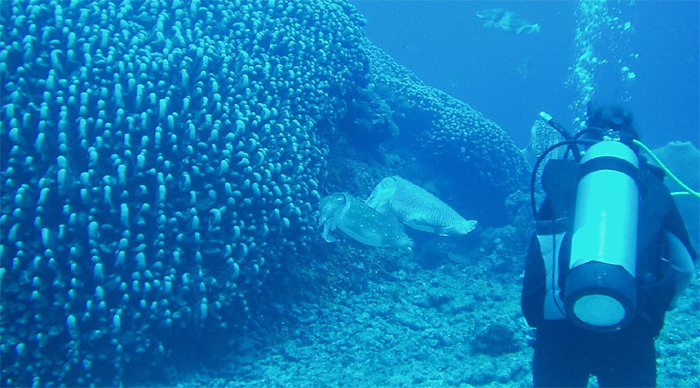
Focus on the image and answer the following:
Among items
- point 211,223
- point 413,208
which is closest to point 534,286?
point 211,223

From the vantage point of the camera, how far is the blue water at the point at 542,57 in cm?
3300

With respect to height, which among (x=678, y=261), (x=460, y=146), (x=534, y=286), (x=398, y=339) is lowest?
(x=534, y=286)

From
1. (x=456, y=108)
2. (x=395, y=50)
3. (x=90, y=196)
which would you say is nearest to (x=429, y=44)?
(x=395, y=50)

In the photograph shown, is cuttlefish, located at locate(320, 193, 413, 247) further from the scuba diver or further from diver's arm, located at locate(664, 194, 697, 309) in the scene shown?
diver's arm, located at locate(664, 194, 697, 309)

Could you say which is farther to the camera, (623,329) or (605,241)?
(623,329)

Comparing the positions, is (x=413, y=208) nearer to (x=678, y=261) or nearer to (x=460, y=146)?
(x=678, y=261)

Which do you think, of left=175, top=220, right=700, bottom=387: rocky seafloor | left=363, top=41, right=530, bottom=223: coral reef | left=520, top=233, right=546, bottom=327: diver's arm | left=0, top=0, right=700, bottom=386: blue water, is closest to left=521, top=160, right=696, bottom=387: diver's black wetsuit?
left=520, top=233, right=546, bottom=327: diver's arm

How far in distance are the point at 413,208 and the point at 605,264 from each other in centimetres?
375

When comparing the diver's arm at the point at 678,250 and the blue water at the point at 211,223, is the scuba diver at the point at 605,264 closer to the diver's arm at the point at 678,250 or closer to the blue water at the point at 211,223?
the diver's arm at the point at 678,250

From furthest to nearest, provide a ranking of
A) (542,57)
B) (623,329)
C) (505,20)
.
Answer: (542,57)
(505,20)
(623,329)

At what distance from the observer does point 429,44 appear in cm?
4097

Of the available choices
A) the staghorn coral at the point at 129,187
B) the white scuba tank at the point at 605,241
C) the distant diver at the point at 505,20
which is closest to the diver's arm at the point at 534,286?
the white scuba tank at the point at 605,241

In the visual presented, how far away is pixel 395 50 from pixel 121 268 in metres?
39.2

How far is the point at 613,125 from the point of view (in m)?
2.62
